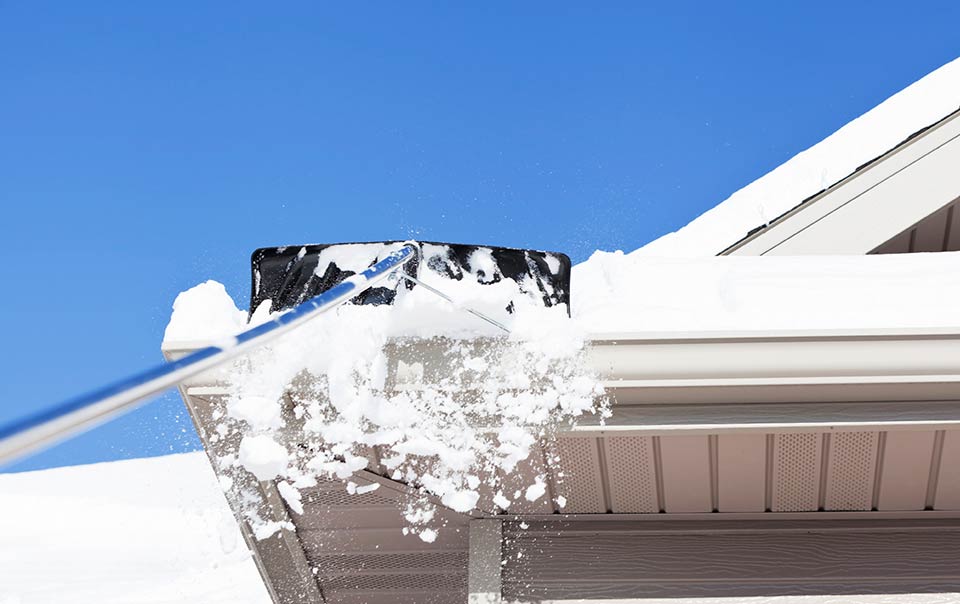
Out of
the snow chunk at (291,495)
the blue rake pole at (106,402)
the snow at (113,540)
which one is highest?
the snow at (113,540)

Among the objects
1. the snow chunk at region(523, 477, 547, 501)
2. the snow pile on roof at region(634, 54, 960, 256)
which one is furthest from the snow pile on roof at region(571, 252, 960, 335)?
the snow pile on roof at region(634, 54, 960, 256)

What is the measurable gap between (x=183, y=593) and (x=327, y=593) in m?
11.6

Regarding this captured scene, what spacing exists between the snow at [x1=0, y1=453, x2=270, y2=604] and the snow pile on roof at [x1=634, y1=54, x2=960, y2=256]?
6.97 m

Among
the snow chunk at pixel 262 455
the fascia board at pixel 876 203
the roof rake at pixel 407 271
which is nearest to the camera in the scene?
the snow chunk at pixel 262 455

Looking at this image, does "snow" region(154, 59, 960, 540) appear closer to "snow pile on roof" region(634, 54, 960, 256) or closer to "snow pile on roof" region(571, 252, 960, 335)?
"snow pile on roof" region(571, 252, 960, 335)

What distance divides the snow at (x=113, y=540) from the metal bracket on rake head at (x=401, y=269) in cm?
787

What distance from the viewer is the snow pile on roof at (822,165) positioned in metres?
3.87

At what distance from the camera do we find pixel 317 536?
296 centimetres

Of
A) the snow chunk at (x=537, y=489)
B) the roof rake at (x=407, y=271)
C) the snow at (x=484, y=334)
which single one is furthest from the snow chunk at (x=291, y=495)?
the snow chunk at (x=537, y=489)

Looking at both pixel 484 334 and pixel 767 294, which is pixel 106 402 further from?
pixel 767 294

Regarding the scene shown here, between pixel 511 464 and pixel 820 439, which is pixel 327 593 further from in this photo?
pixel 820 439

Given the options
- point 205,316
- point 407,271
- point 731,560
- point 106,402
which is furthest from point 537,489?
point 106,402

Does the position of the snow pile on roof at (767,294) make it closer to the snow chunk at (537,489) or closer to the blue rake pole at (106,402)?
the snow chunk at (537,489)

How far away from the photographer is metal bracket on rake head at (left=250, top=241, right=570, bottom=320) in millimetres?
2341
